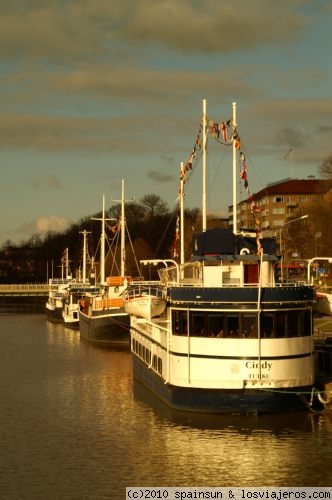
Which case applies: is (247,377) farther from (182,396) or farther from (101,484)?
A: (101,484)

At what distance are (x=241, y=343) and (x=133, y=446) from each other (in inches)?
272

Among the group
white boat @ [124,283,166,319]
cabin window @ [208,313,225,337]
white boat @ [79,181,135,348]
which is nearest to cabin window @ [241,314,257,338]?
cabin window @ [208,313,225,337]

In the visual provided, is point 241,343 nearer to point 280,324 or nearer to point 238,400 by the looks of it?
point 280,324

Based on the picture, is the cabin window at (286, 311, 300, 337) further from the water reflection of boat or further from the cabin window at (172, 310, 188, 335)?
the cabin window at (172, 310, 188, 335)

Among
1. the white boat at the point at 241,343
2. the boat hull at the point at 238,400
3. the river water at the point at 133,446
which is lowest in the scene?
the river water at the point at 133,446

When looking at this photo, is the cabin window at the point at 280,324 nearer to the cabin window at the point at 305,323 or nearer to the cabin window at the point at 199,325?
the cabin window at the point at 305,323

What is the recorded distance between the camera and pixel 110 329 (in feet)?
272

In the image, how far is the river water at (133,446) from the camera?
30.4m

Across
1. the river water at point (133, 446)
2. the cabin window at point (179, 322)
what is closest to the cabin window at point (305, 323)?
the river water at point (133, 446)

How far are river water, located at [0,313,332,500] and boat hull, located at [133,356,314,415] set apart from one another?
453 mm

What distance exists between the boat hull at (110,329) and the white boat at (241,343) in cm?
4075

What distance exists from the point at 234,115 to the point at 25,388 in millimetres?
23590

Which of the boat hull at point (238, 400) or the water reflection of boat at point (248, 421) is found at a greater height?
the boat hull at point (238, 400)

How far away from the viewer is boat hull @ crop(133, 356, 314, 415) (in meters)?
38.0
